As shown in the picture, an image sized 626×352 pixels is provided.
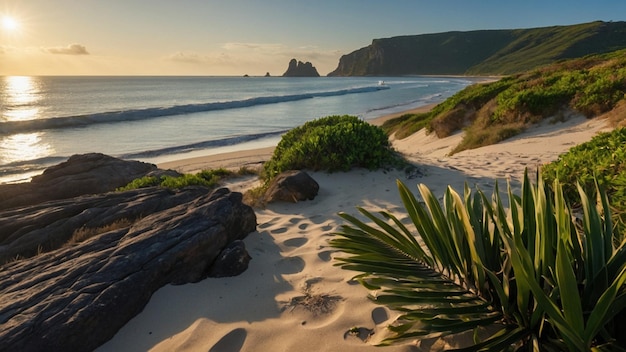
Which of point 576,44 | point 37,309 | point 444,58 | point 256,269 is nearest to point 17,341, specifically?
point 37,309

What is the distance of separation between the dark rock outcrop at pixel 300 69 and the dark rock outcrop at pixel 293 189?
192m

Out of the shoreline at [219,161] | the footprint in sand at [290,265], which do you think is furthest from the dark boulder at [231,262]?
the shoreline at [219,161]

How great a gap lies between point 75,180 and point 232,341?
704cm

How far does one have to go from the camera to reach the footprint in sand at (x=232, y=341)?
2.47m

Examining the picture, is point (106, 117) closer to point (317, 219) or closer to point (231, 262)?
point (317, 219)

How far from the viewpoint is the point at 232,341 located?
2529mm

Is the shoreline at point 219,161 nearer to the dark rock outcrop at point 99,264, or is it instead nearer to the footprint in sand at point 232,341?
the dark rock outcrop at point 99,264

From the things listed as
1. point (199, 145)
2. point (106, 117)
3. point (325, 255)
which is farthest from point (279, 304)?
point (106, 117)

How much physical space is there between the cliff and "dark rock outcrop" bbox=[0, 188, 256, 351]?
12251cm

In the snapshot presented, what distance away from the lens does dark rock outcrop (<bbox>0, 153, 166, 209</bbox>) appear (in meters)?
6.92

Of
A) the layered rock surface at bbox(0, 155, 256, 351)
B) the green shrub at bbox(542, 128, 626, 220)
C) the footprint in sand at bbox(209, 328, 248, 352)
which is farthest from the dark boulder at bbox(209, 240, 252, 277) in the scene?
the green shrub at bbox(542, 128, 626, 220)

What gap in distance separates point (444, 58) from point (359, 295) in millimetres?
184642

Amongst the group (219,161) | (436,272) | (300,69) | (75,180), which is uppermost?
(300,69)

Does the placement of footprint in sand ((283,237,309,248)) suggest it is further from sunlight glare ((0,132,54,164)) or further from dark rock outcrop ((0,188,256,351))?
sunlight glare ((0,132,54,164))
